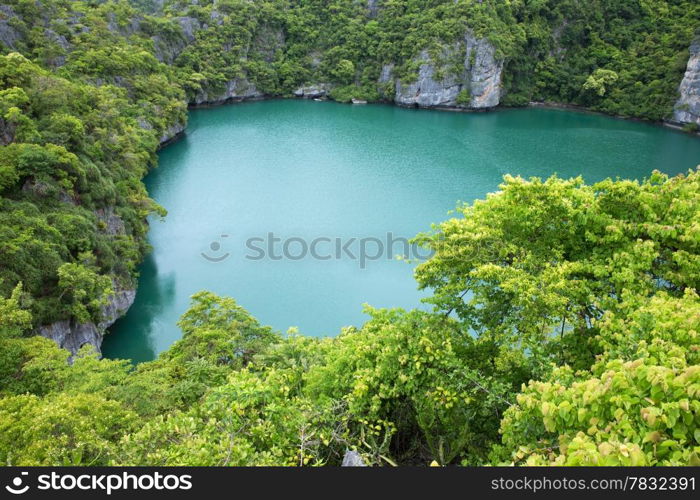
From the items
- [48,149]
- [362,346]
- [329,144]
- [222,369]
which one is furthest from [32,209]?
[329,144]

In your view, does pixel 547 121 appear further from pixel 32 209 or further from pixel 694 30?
pixel 32 209

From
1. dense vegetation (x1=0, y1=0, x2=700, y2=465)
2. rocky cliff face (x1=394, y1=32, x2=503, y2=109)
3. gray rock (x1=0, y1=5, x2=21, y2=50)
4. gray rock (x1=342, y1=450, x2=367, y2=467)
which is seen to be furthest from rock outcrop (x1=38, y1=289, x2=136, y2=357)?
rocky cliff face (x1=394, y1=32, x2=503, y2=109)

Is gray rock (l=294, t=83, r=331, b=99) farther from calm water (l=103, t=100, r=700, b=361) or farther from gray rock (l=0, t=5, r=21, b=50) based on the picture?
gray rock (l=0, t=5, r=21, b=50)

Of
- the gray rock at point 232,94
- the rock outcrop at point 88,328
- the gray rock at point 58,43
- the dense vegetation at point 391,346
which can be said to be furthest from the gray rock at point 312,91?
the rock outcrop at point 88,328

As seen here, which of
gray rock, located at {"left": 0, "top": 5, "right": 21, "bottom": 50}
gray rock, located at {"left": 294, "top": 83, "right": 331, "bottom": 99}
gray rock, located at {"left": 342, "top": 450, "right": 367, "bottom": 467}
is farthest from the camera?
gray rock, located at {"left": 294, "top": 83, "right": 331, "bottom": 99}

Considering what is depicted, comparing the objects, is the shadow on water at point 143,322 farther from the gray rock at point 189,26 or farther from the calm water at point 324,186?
the gray rock at point 189,26

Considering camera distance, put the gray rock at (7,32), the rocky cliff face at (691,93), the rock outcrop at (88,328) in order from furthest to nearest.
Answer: the rocky cliff face at (691,93)
the gray rock at (7,32)
the rock outcrop at (88,328)
